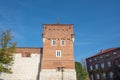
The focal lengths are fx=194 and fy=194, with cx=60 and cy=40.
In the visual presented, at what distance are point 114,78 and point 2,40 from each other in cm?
3567

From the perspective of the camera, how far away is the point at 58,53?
36.7 metres

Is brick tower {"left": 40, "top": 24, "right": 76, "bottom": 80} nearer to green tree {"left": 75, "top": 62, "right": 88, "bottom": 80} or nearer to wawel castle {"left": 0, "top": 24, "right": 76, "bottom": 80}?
wawel castle {"left": 0, "top": 24, "right": 76, "bottom": 80}

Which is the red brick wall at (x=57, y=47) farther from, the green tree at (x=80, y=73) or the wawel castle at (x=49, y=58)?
the green tree at (x=80, y=73)

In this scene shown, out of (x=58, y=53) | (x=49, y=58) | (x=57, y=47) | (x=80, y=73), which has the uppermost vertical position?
(x=57, y=47)

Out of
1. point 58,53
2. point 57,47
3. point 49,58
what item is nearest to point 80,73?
point 58,53

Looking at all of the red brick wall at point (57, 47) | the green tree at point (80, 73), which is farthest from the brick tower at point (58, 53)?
the green tree at point (80, 73)

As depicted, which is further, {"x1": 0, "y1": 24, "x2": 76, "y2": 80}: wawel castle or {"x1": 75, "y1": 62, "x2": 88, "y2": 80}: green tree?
{"x1": 75, "y1": 62, "x2": 88, "y2": 80}: green tree

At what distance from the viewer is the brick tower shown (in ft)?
115

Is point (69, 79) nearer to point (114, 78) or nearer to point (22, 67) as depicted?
point (22, 67)

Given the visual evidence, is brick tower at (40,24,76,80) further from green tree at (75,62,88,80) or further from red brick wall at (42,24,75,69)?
green tree at (75,62,88,80)

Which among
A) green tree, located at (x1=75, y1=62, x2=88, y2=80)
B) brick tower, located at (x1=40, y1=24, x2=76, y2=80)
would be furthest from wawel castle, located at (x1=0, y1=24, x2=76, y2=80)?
A: green tree, located at (x1=75, y1=62, x2=88, y2=80)

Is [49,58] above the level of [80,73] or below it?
above

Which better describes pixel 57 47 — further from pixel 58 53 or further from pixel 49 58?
pixel 49 58

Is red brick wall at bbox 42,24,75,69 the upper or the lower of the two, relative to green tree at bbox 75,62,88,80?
upper
